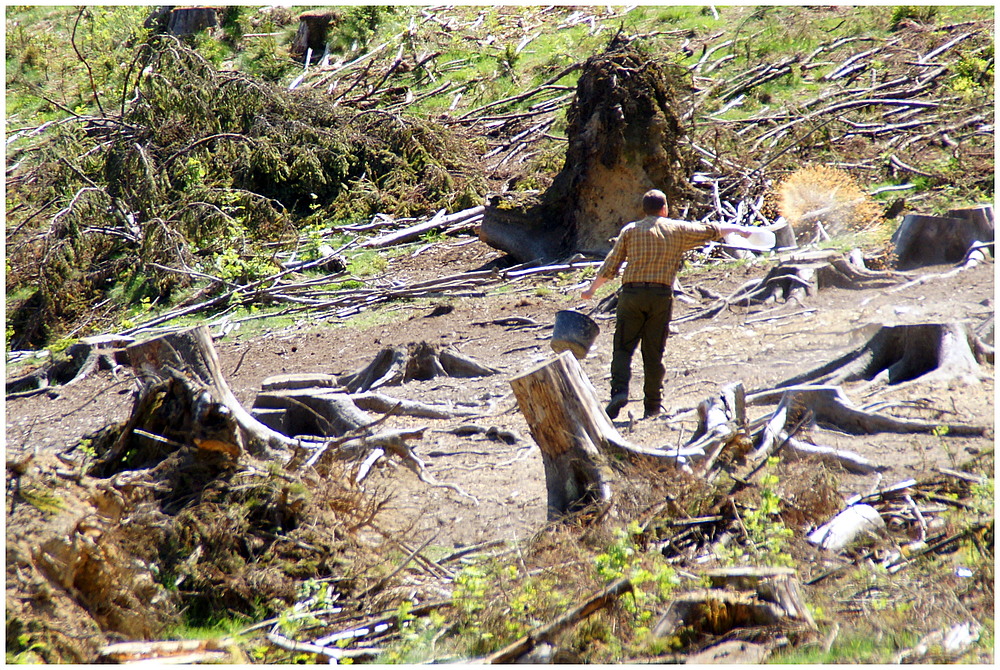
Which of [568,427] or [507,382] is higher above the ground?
[568,427]

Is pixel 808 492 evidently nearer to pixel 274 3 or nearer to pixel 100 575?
pixel 100 575

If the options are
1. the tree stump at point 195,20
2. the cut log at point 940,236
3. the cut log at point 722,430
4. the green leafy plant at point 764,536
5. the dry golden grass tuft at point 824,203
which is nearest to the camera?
the green leafy plant at point 764,536

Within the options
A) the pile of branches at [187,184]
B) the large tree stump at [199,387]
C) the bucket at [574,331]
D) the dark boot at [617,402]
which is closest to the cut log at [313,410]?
the large tree stump at [199,387]

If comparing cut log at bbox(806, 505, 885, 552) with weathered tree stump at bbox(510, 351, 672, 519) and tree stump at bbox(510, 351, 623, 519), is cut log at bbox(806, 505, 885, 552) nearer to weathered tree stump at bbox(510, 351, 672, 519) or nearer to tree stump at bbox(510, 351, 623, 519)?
weathered tree stump at bbox(510, 351, 672, 519)

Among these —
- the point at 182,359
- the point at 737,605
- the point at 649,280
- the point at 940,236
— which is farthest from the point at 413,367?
the point at 940,236

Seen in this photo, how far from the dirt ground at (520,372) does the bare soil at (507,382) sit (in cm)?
2

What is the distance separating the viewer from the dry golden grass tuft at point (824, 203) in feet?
39.7

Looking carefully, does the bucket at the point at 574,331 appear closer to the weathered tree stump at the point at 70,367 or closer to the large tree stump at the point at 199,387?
the large tree stump at the point at 199,387

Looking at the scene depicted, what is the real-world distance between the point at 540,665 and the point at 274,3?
2352cm

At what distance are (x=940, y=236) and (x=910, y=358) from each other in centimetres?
386

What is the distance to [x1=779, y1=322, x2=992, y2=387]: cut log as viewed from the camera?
6457 millimetres

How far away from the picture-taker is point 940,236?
9984 millimetres

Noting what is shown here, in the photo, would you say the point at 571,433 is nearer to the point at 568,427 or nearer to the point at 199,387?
the point at 568,427

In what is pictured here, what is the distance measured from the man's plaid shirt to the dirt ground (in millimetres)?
1165
